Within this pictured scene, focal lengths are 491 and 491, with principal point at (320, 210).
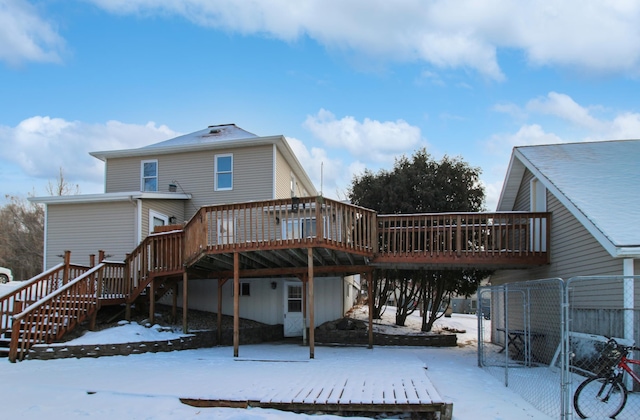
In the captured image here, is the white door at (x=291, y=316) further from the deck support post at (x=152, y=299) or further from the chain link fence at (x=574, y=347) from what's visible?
the chain link fence at (x=574, y=347)

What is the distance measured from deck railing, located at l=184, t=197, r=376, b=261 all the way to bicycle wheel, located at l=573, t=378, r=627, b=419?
579 centimetres

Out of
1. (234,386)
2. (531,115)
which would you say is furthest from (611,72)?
(234,386)

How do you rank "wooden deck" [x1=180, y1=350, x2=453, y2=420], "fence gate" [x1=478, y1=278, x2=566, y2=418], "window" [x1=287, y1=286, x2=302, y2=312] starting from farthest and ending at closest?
1. "window" [x1=287, y1=286, x2=302, y2=312]
2. "fence gate" [x1=478, y1=278, x2=566, y2=418]
3. "wooden deck" [x1=180, y1=350, x2=453, y2=420]

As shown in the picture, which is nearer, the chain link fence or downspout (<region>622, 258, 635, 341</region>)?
the chain link fence

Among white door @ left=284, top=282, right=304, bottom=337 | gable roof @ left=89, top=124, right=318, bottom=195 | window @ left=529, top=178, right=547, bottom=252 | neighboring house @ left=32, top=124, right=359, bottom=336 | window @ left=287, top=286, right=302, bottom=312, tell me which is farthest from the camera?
gable roof @ left=89, top=124, right=318, bottom=195

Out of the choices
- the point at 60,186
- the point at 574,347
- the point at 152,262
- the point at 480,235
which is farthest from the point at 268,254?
the point at 60,186

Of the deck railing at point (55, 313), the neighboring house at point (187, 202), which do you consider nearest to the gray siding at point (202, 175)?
the neighboring house at point (187, 202)

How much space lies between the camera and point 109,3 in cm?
1430

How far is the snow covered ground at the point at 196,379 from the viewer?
6660 millimetres

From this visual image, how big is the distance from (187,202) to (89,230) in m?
3.46

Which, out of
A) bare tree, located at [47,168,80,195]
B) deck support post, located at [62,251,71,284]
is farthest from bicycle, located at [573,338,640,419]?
bare tree, located at [47,168,80,195]

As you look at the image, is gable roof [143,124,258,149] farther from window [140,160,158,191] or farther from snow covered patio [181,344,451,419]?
snow covered patio [181,344,451,419]

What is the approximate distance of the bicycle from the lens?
21.5 ft

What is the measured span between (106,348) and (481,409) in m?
8.28
